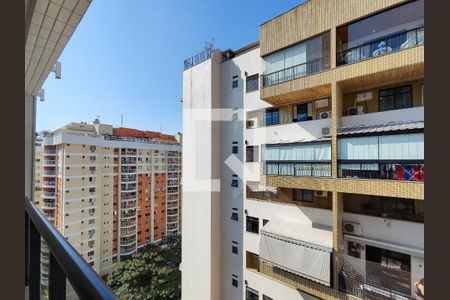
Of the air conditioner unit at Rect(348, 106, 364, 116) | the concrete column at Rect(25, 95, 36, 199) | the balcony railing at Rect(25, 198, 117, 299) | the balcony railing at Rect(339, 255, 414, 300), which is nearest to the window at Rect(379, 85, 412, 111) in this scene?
the air conditioner unit at Rect(348, 106, 364, 116)

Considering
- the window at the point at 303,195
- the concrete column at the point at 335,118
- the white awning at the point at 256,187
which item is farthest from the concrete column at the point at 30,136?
the window at the point at 303,195

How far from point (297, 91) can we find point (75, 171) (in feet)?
64.8

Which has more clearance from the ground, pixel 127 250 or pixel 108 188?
pixel 108 188

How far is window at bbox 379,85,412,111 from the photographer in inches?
150

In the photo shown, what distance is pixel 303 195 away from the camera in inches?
198

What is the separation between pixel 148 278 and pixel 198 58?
33.8 feet

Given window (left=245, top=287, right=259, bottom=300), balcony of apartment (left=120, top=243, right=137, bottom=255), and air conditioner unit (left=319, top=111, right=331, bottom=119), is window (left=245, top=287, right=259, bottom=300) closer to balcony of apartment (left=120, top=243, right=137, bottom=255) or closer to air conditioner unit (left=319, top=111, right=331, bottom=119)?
air conditioner unit (left=319, top=111, right=331, bottom=119)

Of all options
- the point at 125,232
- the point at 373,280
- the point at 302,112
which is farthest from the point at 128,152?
the point at 373,280

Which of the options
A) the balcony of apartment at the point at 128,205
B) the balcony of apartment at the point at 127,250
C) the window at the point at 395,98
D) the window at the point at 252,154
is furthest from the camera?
the balcony of apartment at the point at 128,205

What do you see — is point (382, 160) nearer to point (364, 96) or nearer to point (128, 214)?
point (364, 96)

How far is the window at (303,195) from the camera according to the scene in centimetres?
491

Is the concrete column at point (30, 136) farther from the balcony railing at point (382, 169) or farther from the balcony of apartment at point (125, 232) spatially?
the balcony of apartment at point (125, 232)

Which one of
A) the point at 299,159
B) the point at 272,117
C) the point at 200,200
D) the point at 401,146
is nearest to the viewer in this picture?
the point at 401,146

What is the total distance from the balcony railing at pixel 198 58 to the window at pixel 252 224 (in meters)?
4.93
